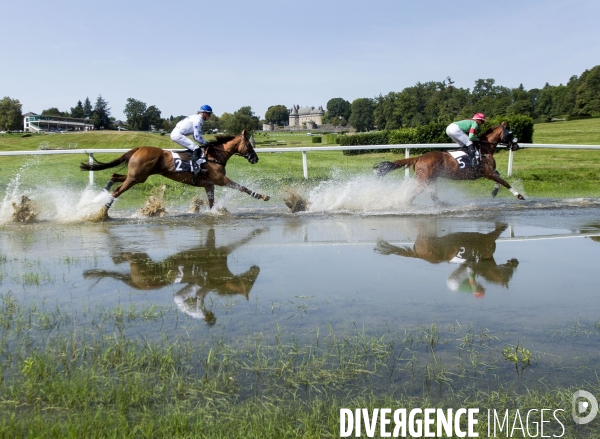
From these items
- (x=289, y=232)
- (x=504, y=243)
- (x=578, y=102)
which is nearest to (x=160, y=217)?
(x=289, y=232)

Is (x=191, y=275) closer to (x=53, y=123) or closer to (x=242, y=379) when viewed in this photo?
(x=242, y=379)

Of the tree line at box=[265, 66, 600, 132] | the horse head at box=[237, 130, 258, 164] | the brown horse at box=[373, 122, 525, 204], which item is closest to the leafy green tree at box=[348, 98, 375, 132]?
the tree line at box=[265, 66, 600, 132]

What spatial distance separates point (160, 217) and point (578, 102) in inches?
3741

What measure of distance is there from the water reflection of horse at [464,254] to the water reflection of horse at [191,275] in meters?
2.19

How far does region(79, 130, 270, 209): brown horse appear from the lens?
12898 millimetres

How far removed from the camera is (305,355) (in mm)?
4457

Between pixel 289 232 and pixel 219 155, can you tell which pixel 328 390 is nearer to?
pixel 289 232

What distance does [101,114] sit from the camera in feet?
438

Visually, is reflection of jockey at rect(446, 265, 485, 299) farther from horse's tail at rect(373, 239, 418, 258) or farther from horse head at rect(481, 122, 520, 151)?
→ horse head at rect(481, 122, 520, 151)

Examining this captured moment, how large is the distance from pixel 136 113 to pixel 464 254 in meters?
99.2

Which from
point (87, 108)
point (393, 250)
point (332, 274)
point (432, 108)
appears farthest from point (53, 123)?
point (332, 274)

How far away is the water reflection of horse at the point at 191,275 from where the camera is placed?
600 cm

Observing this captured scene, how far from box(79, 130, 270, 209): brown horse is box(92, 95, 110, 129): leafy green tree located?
122m

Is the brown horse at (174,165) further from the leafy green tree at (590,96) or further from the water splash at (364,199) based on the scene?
the leafy green tree at (590,96)
